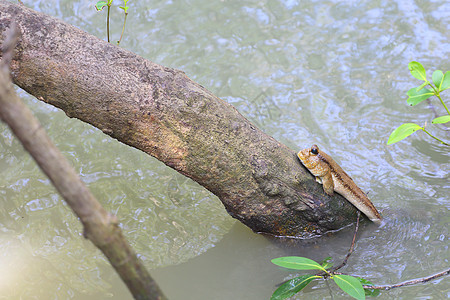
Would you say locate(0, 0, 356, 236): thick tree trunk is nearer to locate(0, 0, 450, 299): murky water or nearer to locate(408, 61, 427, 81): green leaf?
locate(0, 0, 450, 299): murky water

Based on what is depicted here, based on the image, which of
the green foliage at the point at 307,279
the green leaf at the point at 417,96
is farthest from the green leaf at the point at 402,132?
the green foliage at the point at 307,279

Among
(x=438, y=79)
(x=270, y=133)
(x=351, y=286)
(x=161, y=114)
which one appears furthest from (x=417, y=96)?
(x=270, y=133)

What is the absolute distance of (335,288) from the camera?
2363 millimetres

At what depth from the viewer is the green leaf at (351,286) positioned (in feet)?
5.84

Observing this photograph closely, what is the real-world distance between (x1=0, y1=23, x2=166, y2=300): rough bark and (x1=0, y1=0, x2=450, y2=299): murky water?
4.52 feet

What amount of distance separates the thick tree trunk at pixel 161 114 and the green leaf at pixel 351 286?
66cm

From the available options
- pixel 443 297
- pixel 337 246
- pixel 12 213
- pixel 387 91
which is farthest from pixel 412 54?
pixel 12 213

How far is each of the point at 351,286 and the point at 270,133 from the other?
2228mm

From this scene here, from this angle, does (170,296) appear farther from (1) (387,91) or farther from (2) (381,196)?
(1) (387,91)

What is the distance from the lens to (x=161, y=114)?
2.15 m

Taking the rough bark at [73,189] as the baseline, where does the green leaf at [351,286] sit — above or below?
below

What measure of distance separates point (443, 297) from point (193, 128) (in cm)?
151

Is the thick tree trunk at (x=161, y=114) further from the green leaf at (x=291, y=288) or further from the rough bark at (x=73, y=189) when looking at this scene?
the rough bark at (x=73, y=189)

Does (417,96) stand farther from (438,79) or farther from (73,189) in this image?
(73,189)
